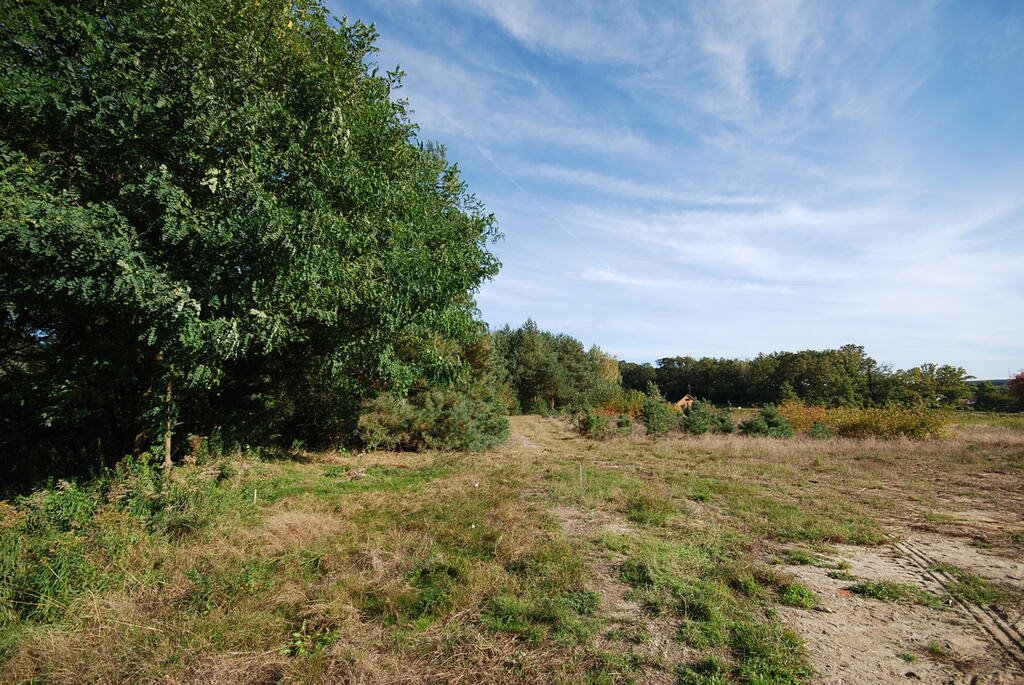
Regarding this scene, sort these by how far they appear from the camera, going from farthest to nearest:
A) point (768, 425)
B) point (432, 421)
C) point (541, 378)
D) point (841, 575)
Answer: point (541, 378)
point (768, 425)
point (432, 421)
point (841, 575)

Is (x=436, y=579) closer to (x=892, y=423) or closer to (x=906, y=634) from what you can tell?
(x=906, y=634)

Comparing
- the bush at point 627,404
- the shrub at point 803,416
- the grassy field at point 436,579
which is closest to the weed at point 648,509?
the grassy field at point 436,579

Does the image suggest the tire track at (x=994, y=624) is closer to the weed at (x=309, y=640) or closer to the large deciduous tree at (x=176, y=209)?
the weed at (x=309, y=640)

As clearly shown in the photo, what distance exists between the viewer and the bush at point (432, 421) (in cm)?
1426

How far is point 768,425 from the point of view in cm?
2283

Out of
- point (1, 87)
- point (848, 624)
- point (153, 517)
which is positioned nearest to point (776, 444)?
point (848, 624)

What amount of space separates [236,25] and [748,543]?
11.4m

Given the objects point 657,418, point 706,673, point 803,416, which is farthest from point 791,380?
point 706,673

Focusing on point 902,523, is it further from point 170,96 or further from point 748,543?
point 170,96

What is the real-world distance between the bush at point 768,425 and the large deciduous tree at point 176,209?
1953cm

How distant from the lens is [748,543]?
6.66m

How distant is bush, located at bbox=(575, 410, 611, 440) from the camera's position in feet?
69.6

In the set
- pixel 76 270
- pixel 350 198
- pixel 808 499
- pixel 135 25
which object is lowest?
pixel 808 499

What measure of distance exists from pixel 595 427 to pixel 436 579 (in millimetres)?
17068
